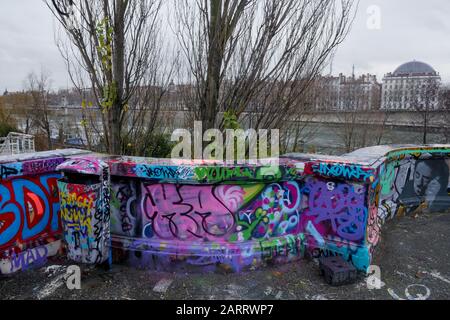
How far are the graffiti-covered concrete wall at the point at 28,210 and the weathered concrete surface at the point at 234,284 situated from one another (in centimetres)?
23

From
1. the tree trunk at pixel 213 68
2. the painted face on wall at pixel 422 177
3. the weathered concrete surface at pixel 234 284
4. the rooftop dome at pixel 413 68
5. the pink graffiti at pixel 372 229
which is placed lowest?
the weathered concrete surface at pixel 234 284

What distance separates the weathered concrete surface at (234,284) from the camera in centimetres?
368

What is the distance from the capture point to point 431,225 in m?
6.07

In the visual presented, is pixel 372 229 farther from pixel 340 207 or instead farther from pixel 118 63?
pixel 118 63

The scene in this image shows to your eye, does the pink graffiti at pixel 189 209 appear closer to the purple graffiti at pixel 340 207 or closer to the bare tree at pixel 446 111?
the purple graffiti at pixel 340 207

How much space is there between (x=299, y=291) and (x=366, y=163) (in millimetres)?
1856

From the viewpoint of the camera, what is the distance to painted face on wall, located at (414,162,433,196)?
665cm

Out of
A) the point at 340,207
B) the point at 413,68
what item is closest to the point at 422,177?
the point at 340,207

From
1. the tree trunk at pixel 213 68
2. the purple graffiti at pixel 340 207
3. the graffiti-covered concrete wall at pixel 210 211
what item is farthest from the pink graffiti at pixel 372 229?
the tree trunk at pixel 213 68

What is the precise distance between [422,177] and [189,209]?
5.37m

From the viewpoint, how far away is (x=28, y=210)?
4.12 metres

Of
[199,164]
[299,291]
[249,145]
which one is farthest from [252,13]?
[299,291]

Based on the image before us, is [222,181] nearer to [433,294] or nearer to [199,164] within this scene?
[199,164]

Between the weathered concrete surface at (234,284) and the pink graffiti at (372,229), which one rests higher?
the pink graffiti at (372,229)
